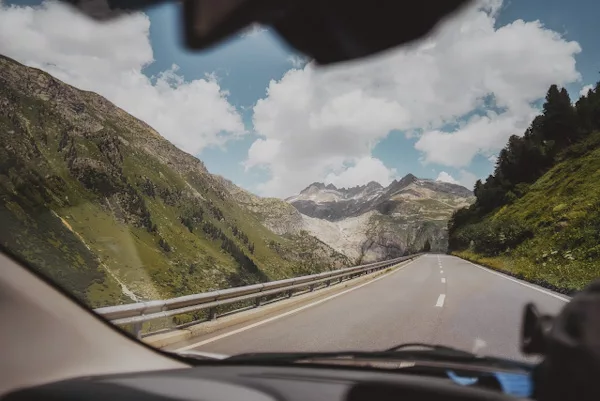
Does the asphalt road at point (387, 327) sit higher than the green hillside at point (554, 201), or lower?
lower

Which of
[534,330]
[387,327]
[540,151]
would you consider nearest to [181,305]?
[387,327]

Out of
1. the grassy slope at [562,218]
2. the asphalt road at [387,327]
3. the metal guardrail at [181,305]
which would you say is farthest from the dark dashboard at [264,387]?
the grassy slope at [562,218]

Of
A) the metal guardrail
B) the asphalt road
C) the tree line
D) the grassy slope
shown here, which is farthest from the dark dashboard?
the grassy slope

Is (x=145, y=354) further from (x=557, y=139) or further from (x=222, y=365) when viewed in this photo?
(x=557, y=139)

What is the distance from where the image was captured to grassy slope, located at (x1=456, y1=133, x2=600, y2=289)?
4785 millimetres

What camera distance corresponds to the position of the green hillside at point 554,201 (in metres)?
4.76

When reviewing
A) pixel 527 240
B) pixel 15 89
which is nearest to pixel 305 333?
pixel 527 240

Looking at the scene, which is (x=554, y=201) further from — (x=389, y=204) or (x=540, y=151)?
(x=389, y=204)

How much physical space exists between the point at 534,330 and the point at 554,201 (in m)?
4.99

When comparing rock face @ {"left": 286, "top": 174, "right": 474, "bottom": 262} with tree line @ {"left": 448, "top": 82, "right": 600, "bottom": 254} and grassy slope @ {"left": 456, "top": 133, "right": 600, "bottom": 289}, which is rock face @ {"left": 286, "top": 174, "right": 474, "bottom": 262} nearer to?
tree line @ {"left": 448, "top": 82, "right": 600, "bottom": 254}

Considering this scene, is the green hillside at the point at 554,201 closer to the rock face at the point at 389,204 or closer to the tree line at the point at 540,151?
the tree line at the point at 540,151

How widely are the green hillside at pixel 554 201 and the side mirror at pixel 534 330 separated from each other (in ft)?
10.3

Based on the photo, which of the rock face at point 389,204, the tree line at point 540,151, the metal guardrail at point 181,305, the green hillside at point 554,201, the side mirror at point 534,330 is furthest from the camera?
the green hillside at point 554,201

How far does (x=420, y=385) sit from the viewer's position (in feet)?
5.47
